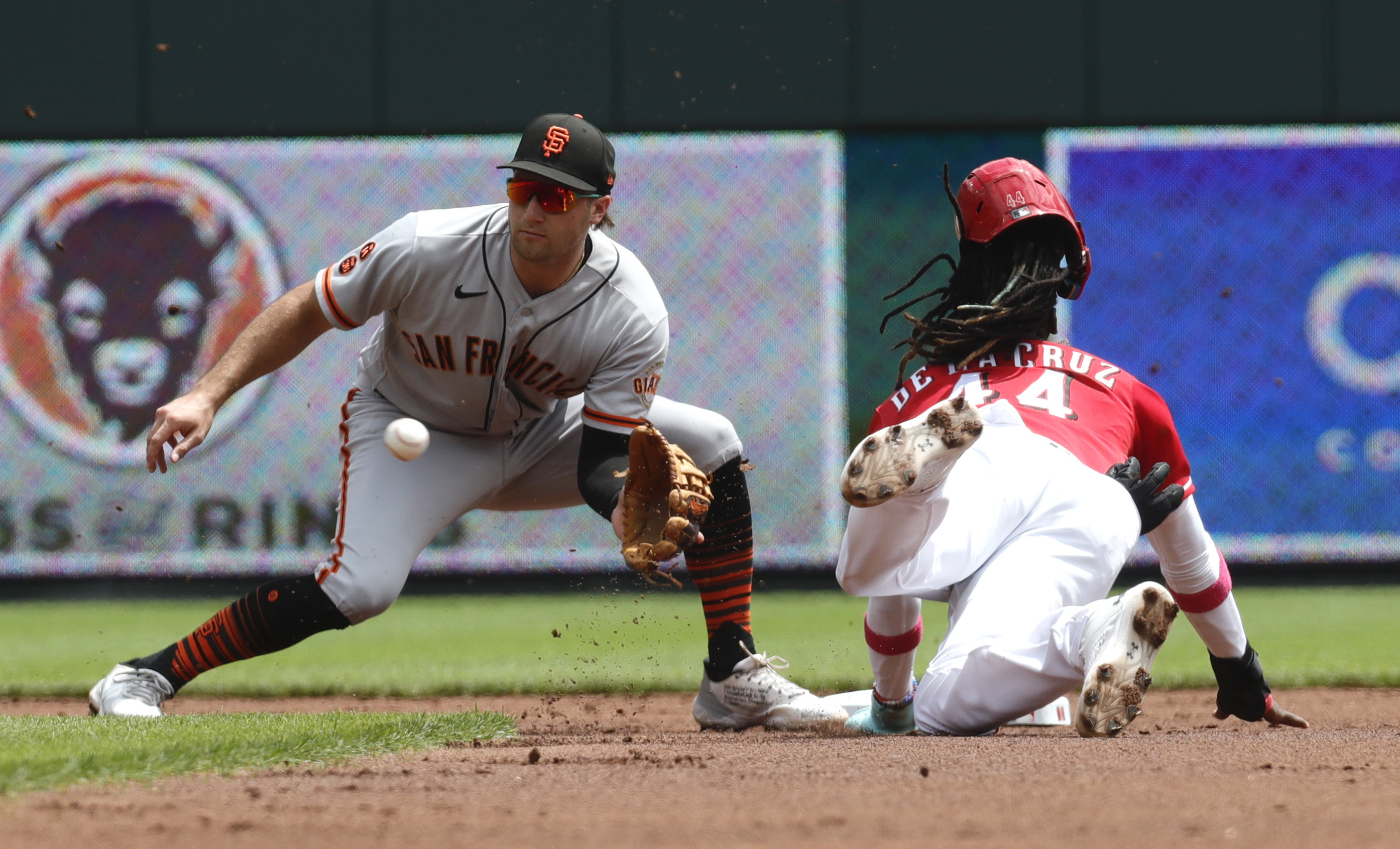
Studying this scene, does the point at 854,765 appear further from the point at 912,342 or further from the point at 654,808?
the point at 912,342

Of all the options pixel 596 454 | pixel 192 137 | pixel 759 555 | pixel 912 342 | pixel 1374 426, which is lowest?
pixel 759 555

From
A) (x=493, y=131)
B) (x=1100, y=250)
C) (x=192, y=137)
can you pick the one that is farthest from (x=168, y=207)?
(x=1100, y=250)

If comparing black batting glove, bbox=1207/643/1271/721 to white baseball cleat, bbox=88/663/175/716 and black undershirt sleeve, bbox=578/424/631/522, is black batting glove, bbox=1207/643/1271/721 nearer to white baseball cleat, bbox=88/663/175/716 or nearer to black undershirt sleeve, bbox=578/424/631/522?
black undershirt sleeve, bbox=578/424/631/522

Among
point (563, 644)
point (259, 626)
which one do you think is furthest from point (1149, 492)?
point (563, 644)

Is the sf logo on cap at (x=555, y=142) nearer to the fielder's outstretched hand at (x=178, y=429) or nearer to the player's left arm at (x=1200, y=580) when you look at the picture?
the fielder's outstretched hand at (x=178, y=429)

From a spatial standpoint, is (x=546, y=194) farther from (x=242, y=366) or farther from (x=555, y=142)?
(x=242, y=366)

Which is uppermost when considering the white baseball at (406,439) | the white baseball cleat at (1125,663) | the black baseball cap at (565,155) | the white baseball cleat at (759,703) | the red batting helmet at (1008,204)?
the black baseball cap at (565,155)

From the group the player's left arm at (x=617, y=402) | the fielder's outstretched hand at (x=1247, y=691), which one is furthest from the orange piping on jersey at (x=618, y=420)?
the fielder's outstretched hand at (x=1247, y=691)
